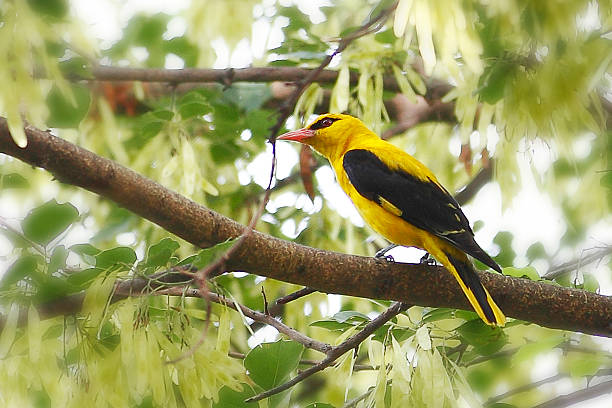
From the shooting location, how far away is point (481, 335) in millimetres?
2340

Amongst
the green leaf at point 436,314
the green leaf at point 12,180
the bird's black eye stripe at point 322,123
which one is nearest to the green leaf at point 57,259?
the green leaf at point 436,314

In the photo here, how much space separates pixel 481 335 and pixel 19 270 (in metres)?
1.16

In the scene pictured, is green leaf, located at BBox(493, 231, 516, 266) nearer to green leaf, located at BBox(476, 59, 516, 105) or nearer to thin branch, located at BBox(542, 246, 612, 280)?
thin branch, located at BBox(542, 246, 612, 280)

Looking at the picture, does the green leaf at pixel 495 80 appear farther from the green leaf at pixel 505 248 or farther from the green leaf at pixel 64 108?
the green leaf at pixel 64 108

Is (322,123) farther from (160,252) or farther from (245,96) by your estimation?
(160,252)

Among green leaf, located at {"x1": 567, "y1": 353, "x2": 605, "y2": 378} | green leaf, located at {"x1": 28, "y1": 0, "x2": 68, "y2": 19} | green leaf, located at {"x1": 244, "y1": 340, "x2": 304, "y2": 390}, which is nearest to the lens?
green leaf, located at {"x1": 28, "y1": 0, "x2": 68, "y2": 19}

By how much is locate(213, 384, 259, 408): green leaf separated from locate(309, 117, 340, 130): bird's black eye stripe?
1824 millimetres

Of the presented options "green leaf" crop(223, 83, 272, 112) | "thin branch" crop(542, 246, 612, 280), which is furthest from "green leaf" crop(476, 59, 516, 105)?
"green leaf" crop(223, 83, 272, 112)

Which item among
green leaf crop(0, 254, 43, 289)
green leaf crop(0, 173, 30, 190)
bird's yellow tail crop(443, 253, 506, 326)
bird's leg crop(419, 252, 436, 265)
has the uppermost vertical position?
bird's yellow tail crop(443, 253, 506, 326)

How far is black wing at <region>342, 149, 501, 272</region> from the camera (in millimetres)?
2838

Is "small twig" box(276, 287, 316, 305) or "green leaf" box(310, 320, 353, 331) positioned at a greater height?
"small twig" box(276, 287, 316, 305)

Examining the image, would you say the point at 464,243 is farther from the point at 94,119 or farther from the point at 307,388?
the point at 94,119

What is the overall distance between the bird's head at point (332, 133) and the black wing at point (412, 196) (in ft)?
0.86

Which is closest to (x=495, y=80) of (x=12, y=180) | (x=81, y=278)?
(x=81, y=278)
